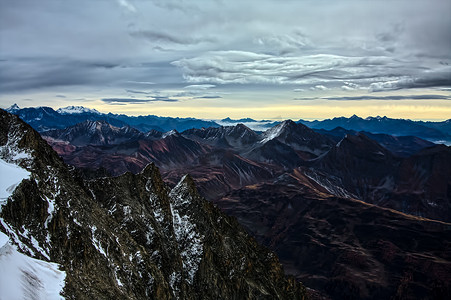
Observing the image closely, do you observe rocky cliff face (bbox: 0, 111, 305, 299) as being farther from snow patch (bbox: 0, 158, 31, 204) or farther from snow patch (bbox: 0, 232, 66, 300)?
snow patch (bbox: 0, 232, 66, 300)

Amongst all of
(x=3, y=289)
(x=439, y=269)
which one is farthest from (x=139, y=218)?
(x=439, y=269)

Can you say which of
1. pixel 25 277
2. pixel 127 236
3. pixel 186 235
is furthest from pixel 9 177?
pixel 186 235

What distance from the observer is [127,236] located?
60000 millimetres

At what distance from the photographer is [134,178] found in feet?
254

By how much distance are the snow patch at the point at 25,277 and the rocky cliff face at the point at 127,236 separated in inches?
64.6

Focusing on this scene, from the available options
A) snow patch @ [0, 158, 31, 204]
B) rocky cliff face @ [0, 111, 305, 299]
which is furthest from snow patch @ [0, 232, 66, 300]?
snow patch @ [0, 158, 31, 204]

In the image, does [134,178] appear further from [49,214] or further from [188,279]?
[49,214]

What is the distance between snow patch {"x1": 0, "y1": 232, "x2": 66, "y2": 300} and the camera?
33094 mm

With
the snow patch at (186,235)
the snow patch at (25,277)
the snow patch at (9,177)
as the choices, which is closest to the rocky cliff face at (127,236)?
the snow patch at (186,235)

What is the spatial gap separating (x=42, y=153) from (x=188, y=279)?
34.4 meters

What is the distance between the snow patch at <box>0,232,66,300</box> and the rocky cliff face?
64.6 inches

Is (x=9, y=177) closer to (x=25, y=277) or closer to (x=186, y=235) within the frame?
(x=25, y=277)

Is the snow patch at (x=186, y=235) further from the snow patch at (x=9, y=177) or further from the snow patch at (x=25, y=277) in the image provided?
the snow patch at (x=9, y=177)

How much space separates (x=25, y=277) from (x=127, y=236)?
24.9m
